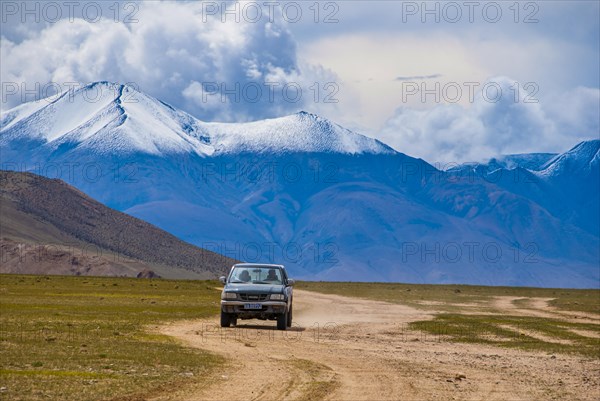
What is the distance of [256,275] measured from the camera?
39781mm

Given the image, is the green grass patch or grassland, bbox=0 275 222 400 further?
the green grass patch

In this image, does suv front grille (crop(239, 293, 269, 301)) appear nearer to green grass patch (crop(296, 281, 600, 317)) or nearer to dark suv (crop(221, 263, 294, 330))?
dark suv (crop(221, 263, 294, 330))

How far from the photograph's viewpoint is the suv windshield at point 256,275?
129 ft

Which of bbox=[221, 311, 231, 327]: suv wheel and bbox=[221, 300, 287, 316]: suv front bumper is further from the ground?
bbox=[221, 300, 287, 316]: suv front bumper

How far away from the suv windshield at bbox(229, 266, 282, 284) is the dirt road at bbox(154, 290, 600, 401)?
1.72 m

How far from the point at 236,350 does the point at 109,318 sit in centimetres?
1460

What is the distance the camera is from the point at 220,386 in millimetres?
20766

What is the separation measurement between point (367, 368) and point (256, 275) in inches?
574

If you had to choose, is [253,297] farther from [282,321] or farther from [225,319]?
[225,319]

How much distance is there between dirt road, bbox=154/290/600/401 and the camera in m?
20.7

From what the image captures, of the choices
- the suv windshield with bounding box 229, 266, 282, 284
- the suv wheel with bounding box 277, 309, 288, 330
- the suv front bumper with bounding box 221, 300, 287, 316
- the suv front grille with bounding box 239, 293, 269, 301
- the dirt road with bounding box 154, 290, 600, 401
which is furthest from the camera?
the suv windshield with bounding box 229, 266, 282, 284

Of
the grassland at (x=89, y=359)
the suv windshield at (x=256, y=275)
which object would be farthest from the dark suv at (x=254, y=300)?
the grassland at (x=89, y=359)

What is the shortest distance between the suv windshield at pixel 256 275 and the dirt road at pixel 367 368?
5.65 feet

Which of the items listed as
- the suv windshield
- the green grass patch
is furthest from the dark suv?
the green grass patch
